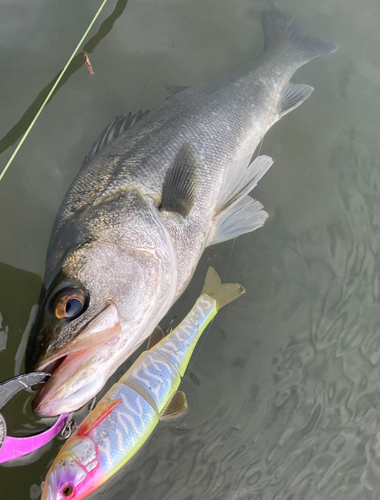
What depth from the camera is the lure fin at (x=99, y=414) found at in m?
1.56

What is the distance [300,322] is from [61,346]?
5.93 ft

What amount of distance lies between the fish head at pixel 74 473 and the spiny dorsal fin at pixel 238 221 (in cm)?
143

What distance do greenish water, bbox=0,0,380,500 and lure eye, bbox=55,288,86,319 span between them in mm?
816

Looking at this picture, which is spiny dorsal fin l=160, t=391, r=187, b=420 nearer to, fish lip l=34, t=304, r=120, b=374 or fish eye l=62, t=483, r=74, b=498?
fish eye l=62, t=483, r=74, b=498

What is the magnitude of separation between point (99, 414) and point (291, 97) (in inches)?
110

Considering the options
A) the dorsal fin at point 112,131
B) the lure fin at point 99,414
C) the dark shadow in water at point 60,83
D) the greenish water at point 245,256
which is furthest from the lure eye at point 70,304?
the dark shadow in water at point 60,83

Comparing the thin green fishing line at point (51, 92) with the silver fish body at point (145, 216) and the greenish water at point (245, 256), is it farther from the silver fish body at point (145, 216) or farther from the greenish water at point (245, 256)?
the silver fish body at point (145, 216)

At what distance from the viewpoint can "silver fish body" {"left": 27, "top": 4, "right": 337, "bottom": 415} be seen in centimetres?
146

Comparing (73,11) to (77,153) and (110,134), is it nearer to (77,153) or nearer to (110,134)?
(77,153)

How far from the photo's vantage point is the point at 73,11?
3.16 metres

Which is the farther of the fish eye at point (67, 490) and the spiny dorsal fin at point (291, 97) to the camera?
the spiny dorsal fin at point (291, 97)

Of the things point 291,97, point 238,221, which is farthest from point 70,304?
point 291,97

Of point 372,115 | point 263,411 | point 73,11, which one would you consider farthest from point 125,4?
point 263,411

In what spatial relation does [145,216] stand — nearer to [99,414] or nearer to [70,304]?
[70,304]
